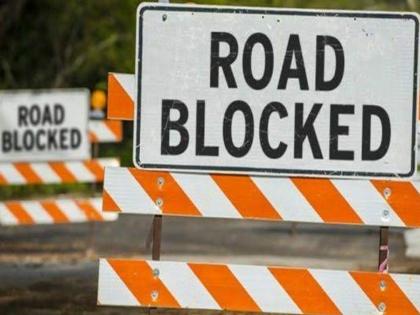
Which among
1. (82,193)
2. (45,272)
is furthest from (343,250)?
(82,193)

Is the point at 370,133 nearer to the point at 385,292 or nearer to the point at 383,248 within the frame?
the point at 383,248

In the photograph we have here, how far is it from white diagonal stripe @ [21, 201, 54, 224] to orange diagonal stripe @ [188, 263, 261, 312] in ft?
28.4

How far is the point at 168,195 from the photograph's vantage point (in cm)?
724

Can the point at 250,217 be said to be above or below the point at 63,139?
above

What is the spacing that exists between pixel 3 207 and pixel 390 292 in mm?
9180

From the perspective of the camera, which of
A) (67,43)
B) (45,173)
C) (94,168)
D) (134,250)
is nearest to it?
(134,250)

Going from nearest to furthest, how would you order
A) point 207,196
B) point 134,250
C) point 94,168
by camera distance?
1. point 207,196
2. point 134,250
3. point 94,168

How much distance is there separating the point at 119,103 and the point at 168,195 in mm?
584

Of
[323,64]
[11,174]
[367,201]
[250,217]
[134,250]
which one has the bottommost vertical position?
[134,250]

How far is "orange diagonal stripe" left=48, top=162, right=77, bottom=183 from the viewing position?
15.9 meters

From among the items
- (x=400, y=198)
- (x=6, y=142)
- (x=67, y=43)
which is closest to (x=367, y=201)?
(x=400, y=198)

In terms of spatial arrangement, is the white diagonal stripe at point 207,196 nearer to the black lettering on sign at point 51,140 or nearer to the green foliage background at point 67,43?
the black lettering on sign at point 51,140

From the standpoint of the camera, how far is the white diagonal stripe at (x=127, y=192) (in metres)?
7.24

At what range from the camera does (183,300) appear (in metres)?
7.27
